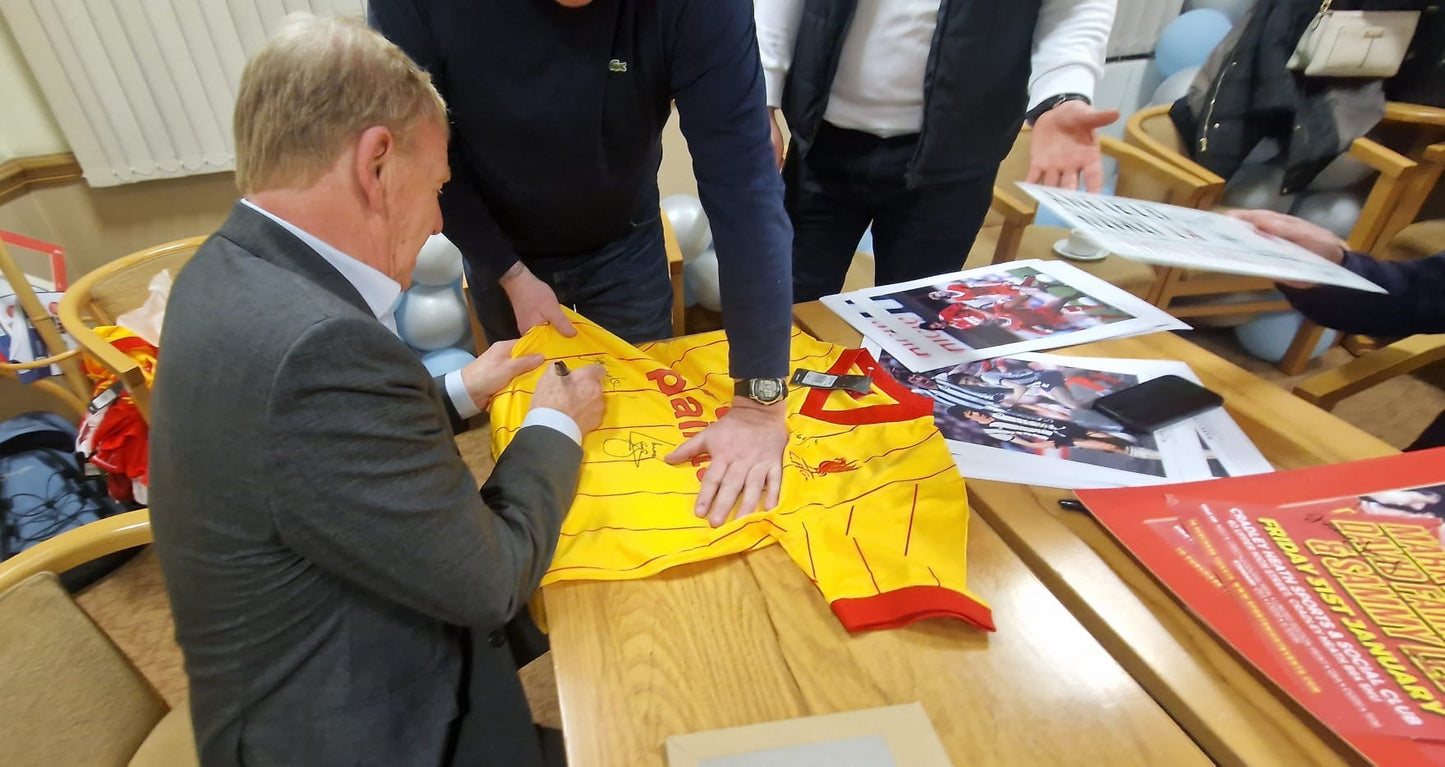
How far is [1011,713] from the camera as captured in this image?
2.05 ft

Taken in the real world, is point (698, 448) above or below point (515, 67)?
below

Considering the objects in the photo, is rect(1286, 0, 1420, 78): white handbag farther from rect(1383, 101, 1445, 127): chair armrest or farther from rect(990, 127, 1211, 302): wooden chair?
rect(990, 127, 1211, 302): wooden chair

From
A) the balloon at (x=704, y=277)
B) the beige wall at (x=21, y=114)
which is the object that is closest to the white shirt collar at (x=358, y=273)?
the balloon at (x=704, y=277)

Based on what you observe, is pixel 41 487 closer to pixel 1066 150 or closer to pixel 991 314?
pixel 991 314

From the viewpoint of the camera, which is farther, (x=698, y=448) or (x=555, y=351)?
(x=555, y=351)

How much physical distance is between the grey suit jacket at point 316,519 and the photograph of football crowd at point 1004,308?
2.17 feet

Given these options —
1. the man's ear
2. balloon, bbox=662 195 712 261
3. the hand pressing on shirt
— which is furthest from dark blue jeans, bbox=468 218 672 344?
balloon, bbox=662 195 712 261

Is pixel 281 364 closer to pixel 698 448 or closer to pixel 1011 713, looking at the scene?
pixel 698 448

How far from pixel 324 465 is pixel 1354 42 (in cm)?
317

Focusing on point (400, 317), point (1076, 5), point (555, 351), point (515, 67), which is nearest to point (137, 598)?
point (400, 317)

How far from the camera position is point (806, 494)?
2.72 ft

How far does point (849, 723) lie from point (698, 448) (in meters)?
0.36

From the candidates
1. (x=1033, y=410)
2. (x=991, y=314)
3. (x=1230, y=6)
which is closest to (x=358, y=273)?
(x=1033, y=410)

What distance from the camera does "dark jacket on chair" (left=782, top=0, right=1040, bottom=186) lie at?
1211 millimetres
